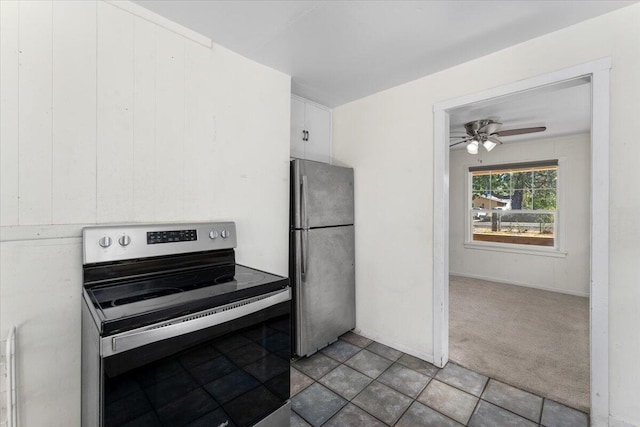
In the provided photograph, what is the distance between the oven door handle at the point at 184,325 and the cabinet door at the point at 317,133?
186 centimetres

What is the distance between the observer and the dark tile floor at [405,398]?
5.73 feet

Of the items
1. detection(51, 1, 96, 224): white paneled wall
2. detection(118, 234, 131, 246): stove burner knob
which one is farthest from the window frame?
detection(51, 1, 96, 224): white paneled wall

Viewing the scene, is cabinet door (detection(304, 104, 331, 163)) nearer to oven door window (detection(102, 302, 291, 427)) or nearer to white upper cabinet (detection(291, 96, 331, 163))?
white upper cabinet (detection(291, 96, 331, 163))

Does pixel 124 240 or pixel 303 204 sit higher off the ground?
pixel 303 204

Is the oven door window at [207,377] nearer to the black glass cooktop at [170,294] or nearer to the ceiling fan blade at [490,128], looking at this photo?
the black glass cooktop at [170,294]

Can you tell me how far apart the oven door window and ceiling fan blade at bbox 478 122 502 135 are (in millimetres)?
3050

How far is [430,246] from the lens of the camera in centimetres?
242

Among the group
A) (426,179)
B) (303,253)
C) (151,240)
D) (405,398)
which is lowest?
(405,398)

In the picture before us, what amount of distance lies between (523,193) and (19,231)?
5.94 m

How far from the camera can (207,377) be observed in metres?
1.15

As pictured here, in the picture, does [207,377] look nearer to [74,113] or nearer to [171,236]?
[171,236]

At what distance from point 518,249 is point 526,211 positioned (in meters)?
0.65

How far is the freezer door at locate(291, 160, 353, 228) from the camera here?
7.88 ft

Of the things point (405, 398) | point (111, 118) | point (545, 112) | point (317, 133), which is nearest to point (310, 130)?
point (317, 133)
